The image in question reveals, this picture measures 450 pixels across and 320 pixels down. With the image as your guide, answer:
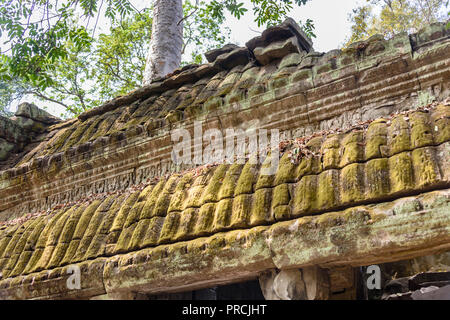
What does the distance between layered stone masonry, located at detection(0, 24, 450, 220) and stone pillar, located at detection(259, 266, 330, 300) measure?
3.91ft

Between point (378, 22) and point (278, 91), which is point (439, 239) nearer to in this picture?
point (278, 91)

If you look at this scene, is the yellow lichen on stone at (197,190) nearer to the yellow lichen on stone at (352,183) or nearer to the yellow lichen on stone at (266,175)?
the yellow lichen on stone at (266,175)

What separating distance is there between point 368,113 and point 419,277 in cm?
130

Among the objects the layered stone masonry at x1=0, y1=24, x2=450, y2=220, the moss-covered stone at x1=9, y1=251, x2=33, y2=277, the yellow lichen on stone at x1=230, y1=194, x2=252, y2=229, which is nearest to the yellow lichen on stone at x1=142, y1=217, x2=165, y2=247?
the yellow lichen on stone at x1=230, y1=194, x2=252, y2=229

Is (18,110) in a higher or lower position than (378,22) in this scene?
lower

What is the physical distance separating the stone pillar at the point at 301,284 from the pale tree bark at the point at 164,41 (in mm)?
5475

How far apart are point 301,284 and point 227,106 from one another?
5.40ft

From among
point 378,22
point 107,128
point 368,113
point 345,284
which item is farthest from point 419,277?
point 378,22

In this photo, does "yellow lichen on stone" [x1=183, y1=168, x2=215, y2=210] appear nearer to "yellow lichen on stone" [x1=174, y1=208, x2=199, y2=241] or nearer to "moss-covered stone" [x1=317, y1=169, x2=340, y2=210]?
"yellow lichen on stone" [x1=174, y1=208, x2=199, y2=241]

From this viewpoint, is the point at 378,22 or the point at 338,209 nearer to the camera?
the point at 338,209

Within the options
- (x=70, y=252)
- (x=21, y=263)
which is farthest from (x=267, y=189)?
(x=21, y=263)

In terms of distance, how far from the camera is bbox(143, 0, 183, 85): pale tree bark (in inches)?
288

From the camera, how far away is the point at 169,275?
8.36 feet

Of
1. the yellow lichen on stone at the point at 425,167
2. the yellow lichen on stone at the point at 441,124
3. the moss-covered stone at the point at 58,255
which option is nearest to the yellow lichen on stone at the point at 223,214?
the yellow lichen on stone at the point at 425,167
